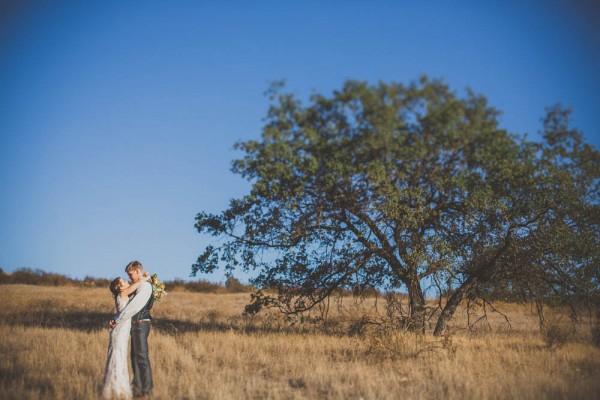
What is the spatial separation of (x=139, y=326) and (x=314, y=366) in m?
3.66

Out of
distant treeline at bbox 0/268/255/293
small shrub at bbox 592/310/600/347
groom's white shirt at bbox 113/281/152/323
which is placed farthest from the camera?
distant treeline at bbox 0/268/255/293

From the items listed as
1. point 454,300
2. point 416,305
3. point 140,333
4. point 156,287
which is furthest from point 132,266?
point 454,300

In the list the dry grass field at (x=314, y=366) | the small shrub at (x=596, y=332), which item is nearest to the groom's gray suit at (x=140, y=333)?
the dry grass field at (x=314, y=366)

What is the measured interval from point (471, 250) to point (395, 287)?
7.71 feet

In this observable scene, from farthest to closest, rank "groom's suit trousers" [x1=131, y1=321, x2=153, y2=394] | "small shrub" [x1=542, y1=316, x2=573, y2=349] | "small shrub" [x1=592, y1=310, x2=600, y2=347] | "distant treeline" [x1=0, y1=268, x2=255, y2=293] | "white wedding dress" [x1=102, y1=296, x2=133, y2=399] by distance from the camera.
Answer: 1. "distant treeline" [x1=0, y1=268, x2=255, y2=293]
2. "small shrub" [x1=592, y1=310, x2=600, y2=347]
3. "small shrub" [x1=542, y1=316, x2=573, y2=349]
4. "groom's suit trousers" [x1=131, y1=321, x2=153, y2=394]
5. "white wedding dress" [x1=102, y1=296, x2=133, y2=399]

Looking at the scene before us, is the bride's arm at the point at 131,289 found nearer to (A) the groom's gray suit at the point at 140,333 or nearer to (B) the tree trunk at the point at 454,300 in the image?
(A) the groom's gray suit at the point at 140,333

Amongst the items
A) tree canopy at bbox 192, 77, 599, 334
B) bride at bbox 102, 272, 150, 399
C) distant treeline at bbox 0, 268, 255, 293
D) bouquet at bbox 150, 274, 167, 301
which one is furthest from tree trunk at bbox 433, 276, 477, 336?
distant treeline at bbox 0, 268, 255, 293

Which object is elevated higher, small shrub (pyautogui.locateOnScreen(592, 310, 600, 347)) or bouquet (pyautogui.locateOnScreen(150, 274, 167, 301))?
bouquet (pyautogui.locateOnScreen(150, 274, 167, 301))

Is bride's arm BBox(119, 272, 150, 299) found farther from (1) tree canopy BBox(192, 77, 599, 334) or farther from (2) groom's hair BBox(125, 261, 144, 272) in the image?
(1) tree canopy BBox(192, 77, 599, 334)

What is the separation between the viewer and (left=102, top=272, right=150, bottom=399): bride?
21.4ft

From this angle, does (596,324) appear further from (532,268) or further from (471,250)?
(471,250)

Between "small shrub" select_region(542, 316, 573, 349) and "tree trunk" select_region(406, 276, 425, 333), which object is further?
"tree trunk" select_region(406, 276, 425, 333)

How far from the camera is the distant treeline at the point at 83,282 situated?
105ft

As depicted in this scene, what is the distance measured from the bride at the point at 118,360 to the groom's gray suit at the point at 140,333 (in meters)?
0.14
